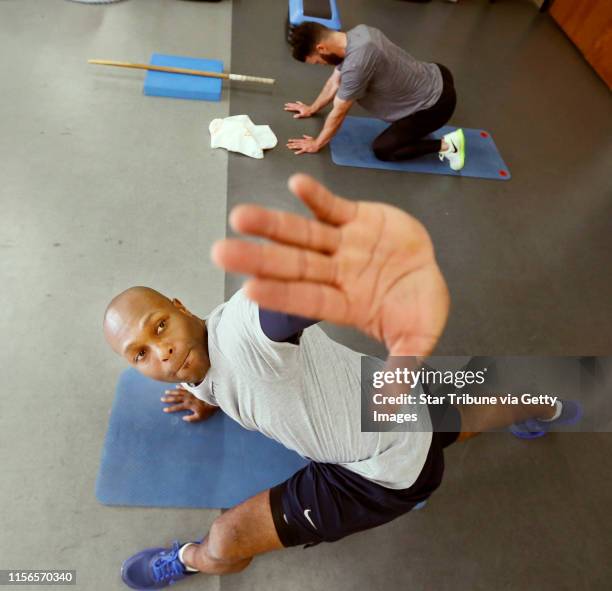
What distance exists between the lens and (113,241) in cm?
217

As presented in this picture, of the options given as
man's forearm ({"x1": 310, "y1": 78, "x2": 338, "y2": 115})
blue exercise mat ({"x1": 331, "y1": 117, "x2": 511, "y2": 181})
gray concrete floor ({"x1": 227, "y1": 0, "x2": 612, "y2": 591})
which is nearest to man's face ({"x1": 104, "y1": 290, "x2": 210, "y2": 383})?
gray concrete floor ({"x1": 227, "y1": 0, "x2": 612, "y2": 591})

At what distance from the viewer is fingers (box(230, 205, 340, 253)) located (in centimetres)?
64

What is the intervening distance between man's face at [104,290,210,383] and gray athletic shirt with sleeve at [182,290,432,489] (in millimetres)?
60

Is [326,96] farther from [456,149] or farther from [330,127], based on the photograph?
[456,149]

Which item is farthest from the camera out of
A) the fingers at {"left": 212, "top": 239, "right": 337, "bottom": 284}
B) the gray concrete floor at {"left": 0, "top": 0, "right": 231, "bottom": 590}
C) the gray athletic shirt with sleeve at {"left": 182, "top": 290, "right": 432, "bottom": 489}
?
the gray concrete floor at {"left": 0, "top": 0, "right": 231, "bottom": 590}

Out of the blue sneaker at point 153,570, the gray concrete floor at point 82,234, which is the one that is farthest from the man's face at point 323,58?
the blue sneaker at point 153,570

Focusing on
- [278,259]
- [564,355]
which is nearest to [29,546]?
[278,259]

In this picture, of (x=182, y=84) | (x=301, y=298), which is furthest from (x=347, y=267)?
(x=182, y=84)

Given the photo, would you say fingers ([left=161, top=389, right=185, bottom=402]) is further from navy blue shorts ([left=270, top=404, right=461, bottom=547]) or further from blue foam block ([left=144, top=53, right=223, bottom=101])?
blue foam block ([left=144, top=53, right=223, bottom=101])

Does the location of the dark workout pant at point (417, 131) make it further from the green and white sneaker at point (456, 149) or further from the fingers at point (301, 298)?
the fingers at point (301, 298)

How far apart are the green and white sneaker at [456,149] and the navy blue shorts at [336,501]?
205cm

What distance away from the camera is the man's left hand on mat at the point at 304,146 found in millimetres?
2678

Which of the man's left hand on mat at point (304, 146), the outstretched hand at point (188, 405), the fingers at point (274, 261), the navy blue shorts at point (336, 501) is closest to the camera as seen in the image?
the fingers at point (274, 261)

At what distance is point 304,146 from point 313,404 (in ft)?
6.52
